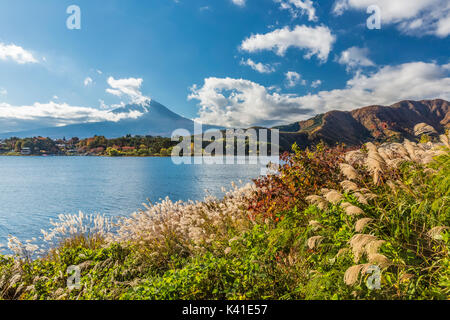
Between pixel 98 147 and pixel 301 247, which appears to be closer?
pixel 301 247

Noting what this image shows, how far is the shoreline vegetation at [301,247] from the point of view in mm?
2979

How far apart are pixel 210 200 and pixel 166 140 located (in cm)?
9812

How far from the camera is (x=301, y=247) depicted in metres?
4.42

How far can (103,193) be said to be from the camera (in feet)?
64.0

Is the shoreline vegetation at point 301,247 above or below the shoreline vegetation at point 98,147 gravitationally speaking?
below

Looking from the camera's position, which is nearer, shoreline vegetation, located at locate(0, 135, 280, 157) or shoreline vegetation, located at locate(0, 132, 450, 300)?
shoreline vegetation, located at locate(0, 132, 450, 300)

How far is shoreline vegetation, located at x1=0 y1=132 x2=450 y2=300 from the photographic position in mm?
2979

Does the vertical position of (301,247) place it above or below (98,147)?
below

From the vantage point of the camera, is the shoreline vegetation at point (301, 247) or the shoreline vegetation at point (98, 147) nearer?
the shoreline vegetation at point (301, 247)

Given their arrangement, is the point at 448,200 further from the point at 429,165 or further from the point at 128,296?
the point at 128,296

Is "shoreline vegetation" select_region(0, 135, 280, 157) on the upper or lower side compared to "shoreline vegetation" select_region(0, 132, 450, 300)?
upper
